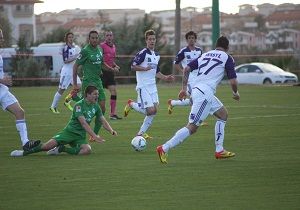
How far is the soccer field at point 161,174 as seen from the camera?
462 inches

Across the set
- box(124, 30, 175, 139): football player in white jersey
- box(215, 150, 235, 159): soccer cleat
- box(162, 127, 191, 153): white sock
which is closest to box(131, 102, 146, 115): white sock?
box(124, 30, 175, 139): football player in white jersey

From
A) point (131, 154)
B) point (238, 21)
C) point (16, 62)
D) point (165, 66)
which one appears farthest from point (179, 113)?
point (238, 21)

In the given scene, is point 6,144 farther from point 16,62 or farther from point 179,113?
point 16,62

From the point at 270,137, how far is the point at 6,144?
5084 mm

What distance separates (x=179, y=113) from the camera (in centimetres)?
2727

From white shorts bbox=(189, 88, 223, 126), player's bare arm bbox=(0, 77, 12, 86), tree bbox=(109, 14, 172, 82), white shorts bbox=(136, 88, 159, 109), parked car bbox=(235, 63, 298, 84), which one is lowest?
parked car bbox=(235, 63, 298, 84)

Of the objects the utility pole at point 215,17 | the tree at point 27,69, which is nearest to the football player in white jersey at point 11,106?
the utility pole at point 215,17

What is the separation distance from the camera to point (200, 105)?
1527 cm

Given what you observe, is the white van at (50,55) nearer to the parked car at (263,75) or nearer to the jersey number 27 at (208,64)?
the parked car at (263,75)

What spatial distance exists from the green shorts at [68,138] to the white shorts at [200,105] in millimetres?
2217

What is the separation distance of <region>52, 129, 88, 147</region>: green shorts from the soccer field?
29 centimetres

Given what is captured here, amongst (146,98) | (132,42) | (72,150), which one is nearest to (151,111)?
(146,98)

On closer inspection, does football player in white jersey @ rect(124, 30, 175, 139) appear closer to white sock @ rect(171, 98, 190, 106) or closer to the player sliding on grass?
the player sliding on grass

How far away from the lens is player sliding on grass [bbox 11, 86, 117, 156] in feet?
53.7
